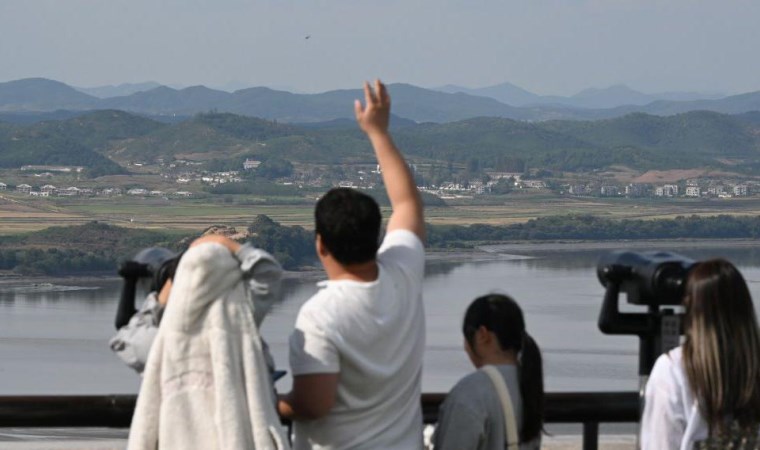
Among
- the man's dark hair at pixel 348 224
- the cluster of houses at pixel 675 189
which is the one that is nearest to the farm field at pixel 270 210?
the cluster of houses at pixel 675 189

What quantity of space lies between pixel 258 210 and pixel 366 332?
7458 cm

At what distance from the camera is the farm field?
68938 millimetres

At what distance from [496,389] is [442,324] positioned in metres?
28.1

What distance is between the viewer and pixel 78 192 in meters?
91.9

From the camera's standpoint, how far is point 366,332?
277 centimetres

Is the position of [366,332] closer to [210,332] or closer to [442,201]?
[210,332]

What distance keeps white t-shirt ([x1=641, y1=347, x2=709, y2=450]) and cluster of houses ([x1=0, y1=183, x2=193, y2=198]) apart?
85998mm

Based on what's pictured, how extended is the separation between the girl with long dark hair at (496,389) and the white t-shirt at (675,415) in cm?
25

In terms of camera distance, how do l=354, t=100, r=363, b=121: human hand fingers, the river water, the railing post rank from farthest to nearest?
the river water → the railing post → l=354, t=100, r=363, b=121: human hand fingers

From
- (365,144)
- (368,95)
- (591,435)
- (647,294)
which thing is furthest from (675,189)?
(368,95)

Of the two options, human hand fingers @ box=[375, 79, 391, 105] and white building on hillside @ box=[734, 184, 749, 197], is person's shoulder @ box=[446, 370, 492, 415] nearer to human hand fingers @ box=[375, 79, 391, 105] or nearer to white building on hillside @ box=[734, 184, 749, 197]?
human hand fingers @ box=[375, 79, 391, 105]

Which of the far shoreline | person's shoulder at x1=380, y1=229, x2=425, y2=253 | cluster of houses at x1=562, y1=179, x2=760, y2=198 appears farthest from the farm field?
person's shoulder at x1=380, y1=229, x2=425, y2=253

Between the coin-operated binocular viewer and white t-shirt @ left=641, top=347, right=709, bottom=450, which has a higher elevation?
the coin-operated binocular viewer

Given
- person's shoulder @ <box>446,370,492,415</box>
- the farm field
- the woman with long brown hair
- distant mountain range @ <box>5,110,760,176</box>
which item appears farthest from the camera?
distant mountain range @ <box>5,110,760,176</box>
